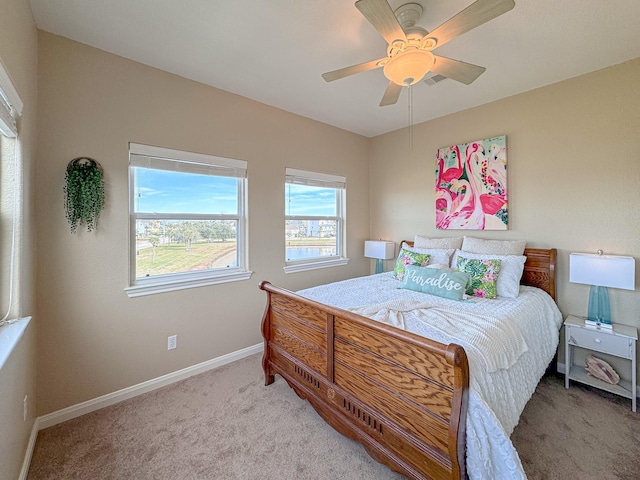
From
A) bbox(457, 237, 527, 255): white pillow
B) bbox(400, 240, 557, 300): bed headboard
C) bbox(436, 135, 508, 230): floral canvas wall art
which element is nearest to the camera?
bbox(400, 240, 557, 300): bed headboard

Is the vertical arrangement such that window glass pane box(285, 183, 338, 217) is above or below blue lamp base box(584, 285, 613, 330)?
above

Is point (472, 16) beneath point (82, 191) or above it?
→ above

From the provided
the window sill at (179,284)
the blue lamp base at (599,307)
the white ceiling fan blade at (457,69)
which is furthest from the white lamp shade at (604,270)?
the window sill at (179,284)

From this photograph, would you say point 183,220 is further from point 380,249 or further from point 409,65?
point 380,249

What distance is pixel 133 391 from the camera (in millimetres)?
2283

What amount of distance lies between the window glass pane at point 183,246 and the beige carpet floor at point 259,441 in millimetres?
1105

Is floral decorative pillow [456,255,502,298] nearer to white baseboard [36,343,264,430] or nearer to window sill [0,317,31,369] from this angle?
white baseboard [36,343,264,430]

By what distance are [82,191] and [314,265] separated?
2.43 metres

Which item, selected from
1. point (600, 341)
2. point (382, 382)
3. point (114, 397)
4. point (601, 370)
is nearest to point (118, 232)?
point (114, 397)

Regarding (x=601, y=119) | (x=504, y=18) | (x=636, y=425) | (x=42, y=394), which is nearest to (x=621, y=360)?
(x=636, y=425)

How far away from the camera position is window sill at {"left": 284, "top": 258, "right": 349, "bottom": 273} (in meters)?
3.37

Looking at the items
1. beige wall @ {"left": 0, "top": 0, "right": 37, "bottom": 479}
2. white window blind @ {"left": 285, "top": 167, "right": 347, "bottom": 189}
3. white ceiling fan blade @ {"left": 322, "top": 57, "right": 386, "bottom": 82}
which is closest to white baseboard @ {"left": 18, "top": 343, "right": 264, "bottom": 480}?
beige wall @ {"left": 0, "top": 0, "right": 37, "bottom": 479}

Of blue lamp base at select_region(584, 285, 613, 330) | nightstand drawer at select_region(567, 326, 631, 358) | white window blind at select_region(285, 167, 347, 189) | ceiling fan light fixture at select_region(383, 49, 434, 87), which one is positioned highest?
ceiling fan light fixture at select_region(383, 49, 434, 87)

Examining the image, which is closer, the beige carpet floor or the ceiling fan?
the ceiling fan
